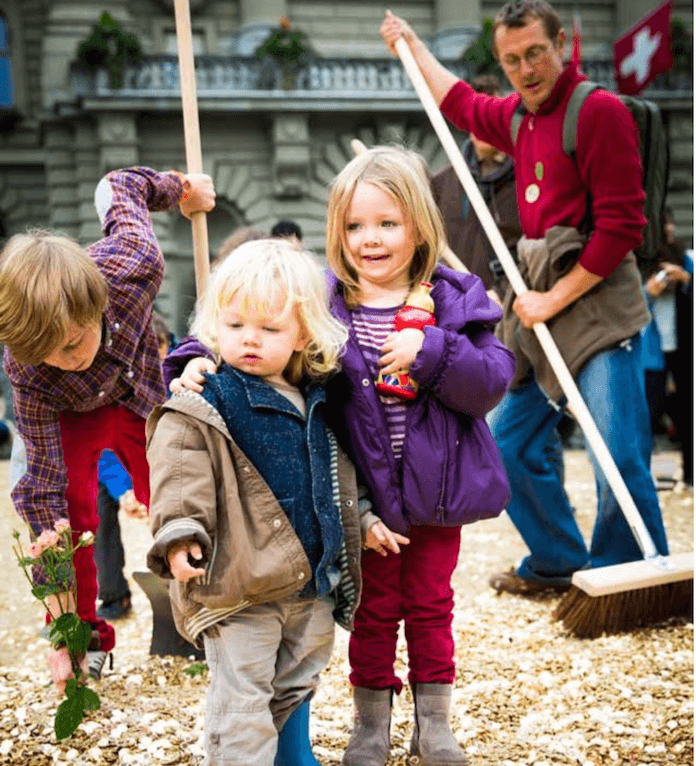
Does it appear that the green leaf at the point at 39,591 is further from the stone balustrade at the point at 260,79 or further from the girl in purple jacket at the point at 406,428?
the stone balustrade at the point at 260,79

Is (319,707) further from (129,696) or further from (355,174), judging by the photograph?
(355,174)

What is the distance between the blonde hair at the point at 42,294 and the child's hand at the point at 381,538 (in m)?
0.76

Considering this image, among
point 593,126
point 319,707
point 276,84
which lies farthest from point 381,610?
point 276,84

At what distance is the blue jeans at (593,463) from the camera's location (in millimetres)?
2873

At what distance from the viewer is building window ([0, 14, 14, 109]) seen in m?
13.0

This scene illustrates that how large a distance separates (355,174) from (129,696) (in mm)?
1426

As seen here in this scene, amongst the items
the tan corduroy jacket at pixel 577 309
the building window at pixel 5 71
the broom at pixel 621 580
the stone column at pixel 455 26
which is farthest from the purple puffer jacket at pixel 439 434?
the building window at pixel 5 71

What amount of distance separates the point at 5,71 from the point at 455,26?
650 centimetres

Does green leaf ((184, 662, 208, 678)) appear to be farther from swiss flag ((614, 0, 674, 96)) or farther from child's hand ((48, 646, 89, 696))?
swiss flag ((614, 0, 674, 96))

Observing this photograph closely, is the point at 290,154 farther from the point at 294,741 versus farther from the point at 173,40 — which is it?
the point at 294,741

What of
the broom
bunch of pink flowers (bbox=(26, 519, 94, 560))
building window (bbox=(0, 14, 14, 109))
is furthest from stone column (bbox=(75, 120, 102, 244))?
bunch of pink flowers (bbox=(26, 519, 94, 560))

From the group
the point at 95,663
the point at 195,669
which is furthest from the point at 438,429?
the point at 95,663

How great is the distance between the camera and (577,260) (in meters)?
2.86

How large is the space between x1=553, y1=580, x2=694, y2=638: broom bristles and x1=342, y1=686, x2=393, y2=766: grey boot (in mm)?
994
